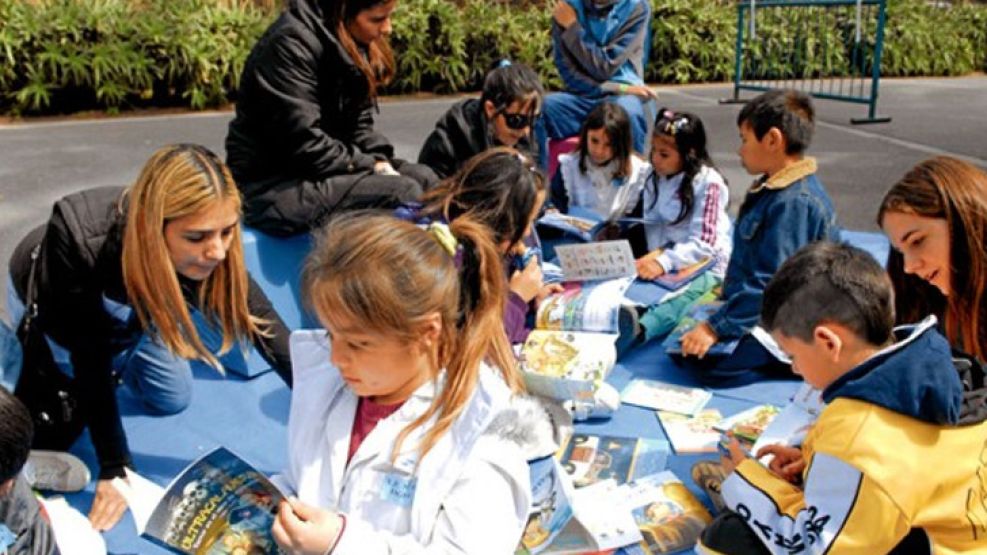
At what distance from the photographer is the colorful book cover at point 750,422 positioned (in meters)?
2.25

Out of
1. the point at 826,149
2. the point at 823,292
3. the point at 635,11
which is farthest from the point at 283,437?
the point at 826,149

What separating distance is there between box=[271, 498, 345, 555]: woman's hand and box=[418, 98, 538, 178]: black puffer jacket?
241 cm

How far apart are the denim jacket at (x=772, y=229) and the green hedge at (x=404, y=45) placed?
6764 millimetres

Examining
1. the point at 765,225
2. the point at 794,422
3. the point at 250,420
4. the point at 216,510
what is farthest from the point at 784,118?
the point at 216,510

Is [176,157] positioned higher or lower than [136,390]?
higher

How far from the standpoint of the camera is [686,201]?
360cm

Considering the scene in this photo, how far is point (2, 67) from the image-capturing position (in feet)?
25.6

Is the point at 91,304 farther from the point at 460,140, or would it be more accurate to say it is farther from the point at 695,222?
the point at 695,222

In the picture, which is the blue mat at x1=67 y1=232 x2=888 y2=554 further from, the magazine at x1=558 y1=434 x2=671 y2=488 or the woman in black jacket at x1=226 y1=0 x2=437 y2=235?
the woman in black jacket at x1=226 y1=0 x2=437 y2=235

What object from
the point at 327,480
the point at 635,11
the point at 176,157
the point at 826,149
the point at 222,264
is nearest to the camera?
the point at 327,480

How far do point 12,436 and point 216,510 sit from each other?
0.38 metres

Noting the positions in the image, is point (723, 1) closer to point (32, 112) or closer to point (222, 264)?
point (32, 112)

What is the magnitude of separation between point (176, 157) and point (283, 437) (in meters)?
0.98

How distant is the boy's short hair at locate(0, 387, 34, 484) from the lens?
4.75ft
